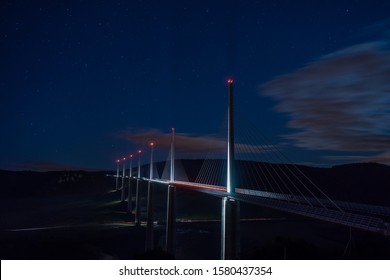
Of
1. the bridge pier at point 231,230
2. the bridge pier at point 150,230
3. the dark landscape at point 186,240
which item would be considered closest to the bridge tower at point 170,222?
the dark landscape at point 186,240

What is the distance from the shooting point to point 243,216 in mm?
91438

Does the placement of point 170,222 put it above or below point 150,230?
above

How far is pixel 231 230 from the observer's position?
25.2m

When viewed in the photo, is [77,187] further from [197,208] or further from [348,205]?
[348,205]

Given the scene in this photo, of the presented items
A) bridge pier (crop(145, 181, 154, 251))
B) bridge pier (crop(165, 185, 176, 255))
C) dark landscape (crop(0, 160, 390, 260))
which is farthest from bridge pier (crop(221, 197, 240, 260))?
bridge pier (crop(145, 181, 154, 251))

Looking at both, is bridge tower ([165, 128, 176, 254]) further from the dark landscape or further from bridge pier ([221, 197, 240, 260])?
bridge pier ([221, 197, 240, 260])

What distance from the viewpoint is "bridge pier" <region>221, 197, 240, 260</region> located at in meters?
24.9

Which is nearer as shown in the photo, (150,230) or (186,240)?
(150,230)

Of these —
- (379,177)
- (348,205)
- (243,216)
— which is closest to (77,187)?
(243,216)

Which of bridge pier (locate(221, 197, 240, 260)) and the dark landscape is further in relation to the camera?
the dark landscape

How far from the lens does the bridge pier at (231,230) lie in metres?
24.9

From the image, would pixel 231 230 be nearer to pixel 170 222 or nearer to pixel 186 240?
pixel 170 222

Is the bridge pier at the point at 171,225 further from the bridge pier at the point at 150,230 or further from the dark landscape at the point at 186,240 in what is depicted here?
the bridge pier at the point at 150,230

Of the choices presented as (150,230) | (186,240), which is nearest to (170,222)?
(150,230)
